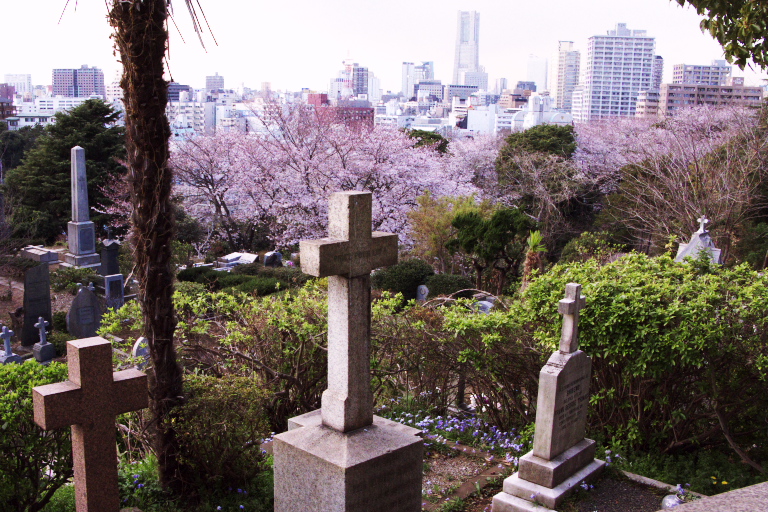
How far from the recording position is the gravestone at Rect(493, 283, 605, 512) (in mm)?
5148

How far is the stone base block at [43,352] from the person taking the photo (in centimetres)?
1265

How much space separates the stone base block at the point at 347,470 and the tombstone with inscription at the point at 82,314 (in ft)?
34.8

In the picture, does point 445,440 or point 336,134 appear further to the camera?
point 336,134

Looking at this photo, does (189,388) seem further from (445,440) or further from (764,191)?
(764,191)

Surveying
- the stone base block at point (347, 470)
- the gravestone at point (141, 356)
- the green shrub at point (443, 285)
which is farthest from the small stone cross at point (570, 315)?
the green shrub at point (443, 285)

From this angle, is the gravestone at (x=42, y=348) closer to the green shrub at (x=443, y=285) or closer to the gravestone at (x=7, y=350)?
the gravestone at (x=7, y=350)

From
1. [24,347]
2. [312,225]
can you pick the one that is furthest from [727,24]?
[312,225]

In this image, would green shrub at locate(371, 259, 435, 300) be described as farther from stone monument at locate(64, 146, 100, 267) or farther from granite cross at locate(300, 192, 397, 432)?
granite cross at locate(300, 192, 397, 432)

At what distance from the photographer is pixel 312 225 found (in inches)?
858

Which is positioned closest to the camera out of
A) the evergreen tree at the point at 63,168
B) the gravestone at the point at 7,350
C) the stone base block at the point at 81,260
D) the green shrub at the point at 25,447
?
the green shrub at the point at 25,447

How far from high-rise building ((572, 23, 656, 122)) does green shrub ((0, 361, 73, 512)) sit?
5715 inches

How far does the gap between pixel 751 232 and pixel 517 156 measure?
35.9 ft

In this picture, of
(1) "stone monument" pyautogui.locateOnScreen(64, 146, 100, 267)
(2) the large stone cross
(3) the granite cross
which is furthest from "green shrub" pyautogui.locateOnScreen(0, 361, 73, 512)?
(1) "stone monument" pyautogui.locateOnScreen(64, 146, 100, 267)

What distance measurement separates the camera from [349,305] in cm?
383
